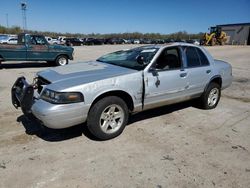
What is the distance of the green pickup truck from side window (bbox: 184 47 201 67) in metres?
9.42

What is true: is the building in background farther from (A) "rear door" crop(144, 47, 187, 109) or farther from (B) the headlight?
(B) the headlight

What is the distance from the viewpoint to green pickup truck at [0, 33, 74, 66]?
12.2 metres

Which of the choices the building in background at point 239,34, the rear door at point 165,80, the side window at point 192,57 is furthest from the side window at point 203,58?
the building in background at point 239,34

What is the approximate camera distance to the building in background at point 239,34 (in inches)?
2281

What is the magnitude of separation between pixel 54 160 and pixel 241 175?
257 centimetres

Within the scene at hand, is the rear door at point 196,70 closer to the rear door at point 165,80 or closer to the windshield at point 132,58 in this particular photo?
the rear door at point 165,80

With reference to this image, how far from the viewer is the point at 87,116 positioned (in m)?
4.00

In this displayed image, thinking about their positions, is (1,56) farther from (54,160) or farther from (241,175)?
(241,175)

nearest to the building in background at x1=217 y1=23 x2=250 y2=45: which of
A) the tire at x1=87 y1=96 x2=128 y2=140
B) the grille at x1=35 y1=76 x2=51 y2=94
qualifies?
the tire at x1=87 y1=96 x2=128 y2=140

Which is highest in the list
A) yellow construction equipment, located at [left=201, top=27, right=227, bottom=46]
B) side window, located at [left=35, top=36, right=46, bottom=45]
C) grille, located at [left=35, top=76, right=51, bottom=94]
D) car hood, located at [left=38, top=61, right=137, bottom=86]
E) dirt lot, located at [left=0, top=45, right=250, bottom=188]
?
yellow construction equipment, located at [left=201, top=27, right=227, bottom=46]

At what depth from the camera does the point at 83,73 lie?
430 centimetres

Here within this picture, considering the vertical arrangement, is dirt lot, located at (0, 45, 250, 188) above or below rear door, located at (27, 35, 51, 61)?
below

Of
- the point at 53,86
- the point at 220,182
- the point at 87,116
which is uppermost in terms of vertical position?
the point at 53,86

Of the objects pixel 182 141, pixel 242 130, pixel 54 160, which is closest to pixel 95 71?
pixel 54 160
